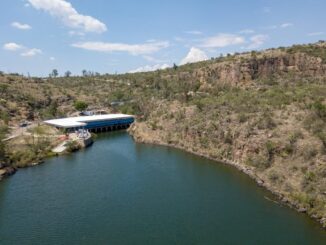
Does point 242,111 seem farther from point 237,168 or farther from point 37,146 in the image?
point 37,146

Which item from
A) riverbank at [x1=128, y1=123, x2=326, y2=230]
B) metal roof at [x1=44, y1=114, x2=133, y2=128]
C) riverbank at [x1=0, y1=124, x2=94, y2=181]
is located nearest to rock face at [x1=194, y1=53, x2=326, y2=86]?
metal roof at [x1=44, y1=114, x2=133, y2=128]

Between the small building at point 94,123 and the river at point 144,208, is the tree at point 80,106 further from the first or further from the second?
the river at point 144,208

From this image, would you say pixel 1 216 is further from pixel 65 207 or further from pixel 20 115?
pixel 20 115

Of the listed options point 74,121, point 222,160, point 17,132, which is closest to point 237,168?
point 222,160

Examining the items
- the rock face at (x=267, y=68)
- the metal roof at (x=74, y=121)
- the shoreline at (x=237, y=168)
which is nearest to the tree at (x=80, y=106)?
the metal roof at (x=74, y=121)

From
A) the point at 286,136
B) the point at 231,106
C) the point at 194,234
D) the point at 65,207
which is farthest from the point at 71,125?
the point at 194,234

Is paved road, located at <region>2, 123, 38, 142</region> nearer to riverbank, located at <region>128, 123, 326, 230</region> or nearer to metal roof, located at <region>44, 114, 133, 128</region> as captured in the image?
metal roof, located at <region>44, 114, 133, 128</region>

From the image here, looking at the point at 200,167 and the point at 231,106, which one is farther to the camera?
the point at 231,106

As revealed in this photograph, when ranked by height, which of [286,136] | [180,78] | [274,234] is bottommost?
[274,234]
